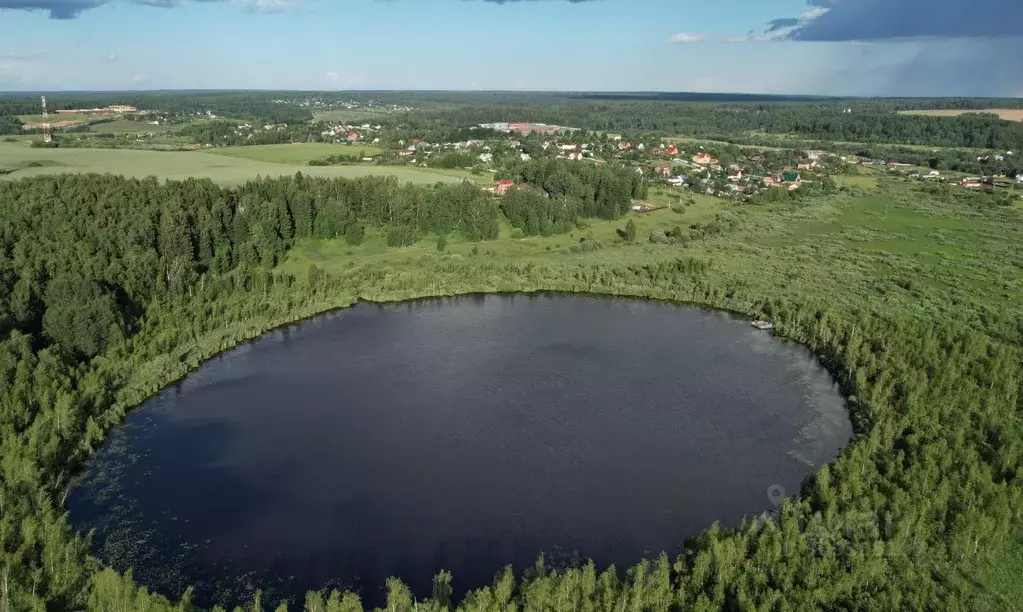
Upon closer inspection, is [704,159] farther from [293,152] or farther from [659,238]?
[293,152]

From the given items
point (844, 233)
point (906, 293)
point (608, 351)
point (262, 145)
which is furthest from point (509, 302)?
point (262, 145)

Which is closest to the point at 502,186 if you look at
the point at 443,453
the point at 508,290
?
the point at 508,290

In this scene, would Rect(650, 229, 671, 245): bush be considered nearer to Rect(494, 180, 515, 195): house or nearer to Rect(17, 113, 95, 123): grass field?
Rect(494, 180, 515, 195): house

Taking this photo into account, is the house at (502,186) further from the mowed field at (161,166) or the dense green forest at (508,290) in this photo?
the dense green forest at (508,290)

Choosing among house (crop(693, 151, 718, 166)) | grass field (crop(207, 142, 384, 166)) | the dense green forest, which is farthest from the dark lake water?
house (crop(693, 151, 718, 166))

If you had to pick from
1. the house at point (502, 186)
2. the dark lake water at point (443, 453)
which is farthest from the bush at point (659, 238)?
the dark lake water at point (443, 453)

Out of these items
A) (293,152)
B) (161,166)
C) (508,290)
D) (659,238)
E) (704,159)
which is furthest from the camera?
(704,159)
